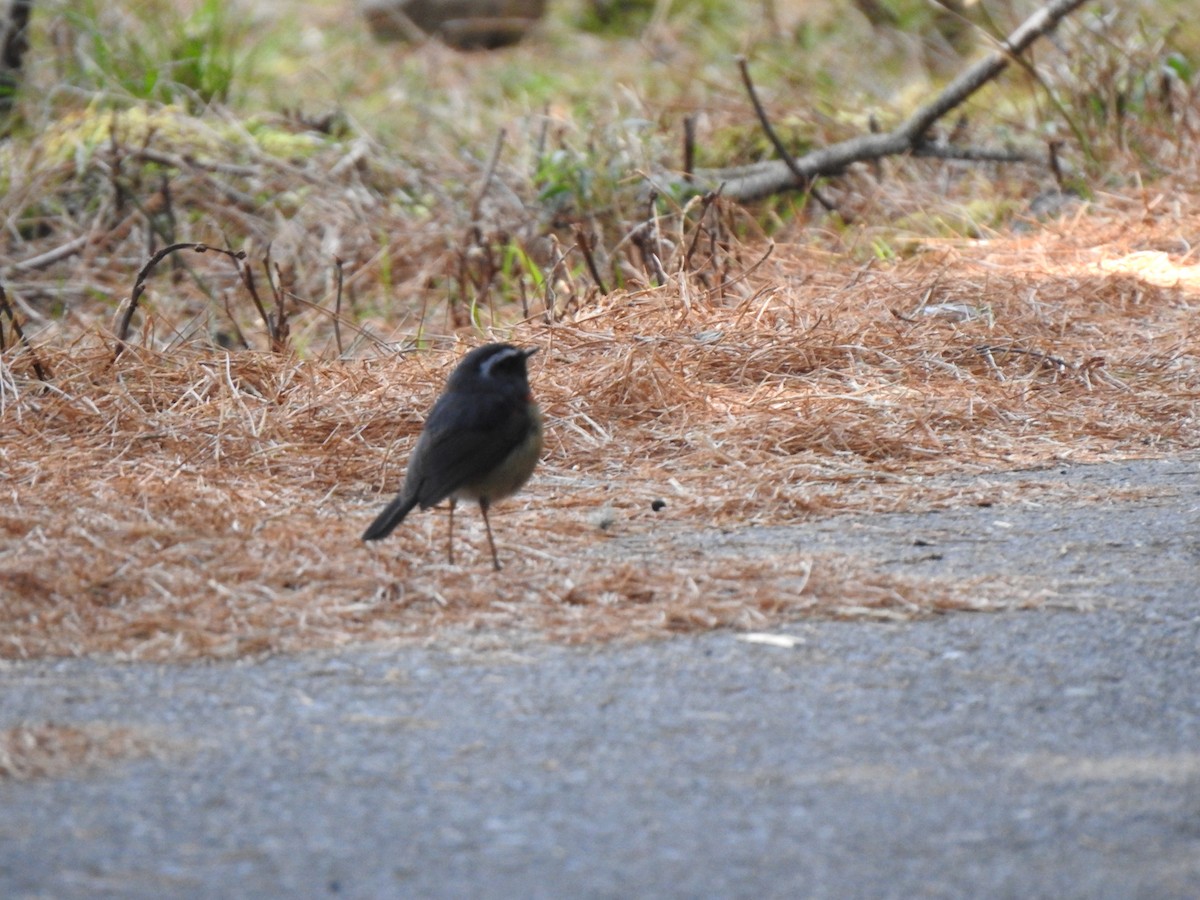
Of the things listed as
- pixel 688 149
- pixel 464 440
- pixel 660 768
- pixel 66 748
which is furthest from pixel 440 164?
pixel 660 768

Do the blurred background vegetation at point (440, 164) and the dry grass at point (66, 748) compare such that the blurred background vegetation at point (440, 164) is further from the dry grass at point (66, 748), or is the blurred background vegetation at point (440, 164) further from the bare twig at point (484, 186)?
the dry grass at point (66, 748)

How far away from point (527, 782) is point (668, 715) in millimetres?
405

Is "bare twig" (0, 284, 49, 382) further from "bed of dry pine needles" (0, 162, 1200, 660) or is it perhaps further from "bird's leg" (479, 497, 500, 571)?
"bird's leg" (479, 497, 500, 571)

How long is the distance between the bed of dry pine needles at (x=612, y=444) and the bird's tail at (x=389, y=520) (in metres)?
0.07

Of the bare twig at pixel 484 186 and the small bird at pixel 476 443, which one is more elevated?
the small bird at pixel 476 443

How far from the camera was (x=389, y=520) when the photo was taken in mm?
3805

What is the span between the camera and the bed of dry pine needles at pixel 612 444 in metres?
3.51

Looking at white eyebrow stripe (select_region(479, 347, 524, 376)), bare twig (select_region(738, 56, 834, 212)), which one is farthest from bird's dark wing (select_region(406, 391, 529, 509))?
bare twig (select_region(738, 56, 834, 212))

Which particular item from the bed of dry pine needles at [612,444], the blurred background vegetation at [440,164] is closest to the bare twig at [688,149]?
the blurred background vegetation at [440,164]

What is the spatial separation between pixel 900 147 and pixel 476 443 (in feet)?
19.8

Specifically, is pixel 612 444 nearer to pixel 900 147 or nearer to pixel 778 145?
pixel 778 145

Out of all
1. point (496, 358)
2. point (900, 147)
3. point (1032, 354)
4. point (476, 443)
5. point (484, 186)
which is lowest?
point (484, 186)

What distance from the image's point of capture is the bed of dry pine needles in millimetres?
3514

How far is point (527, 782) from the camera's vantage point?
261 centimetres
